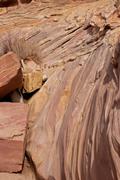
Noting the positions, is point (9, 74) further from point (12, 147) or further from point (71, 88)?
point (12, 147)

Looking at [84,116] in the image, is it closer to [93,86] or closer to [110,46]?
[93,86]

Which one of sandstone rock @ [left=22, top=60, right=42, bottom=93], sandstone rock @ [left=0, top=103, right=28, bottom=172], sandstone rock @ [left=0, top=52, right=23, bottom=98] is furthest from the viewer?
sandstone rock @ [left=22, top=60, right=42, bottom=93]

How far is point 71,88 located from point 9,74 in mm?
427

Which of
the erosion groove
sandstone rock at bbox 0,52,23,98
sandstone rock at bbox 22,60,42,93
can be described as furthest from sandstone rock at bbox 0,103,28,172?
sandstone rock at bbox 22,60,42,93

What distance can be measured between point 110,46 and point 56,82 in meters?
0.54

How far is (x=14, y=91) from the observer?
2.91 m

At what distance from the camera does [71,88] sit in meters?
2.62

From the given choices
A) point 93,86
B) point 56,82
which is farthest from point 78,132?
point 56,82

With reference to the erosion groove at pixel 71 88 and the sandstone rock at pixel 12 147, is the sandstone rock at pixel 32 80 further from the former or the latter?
the sandstone rock at pixel 12 147

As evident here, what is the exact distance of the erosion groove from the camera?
188 cm

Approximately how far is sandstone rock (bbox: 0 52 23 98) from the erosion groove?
6.9 inches

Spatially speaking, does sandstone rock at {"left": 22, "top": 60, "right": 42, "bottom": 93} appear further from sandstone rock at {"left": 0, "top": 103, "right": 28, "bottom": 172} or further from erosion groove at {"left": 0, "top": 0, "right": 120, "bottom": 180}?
sandstone rock at {"left": 0, "top": 103, "right": 28, "bottom": 172}

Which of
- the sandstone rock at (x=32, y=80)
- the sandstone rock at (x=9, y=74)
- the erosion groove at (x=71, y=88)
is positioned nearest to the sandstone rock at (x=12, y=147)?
the erosion groove at (x=71, y=88)

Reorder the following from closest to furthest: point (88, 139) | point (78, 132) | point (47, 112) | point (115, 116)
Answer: point (115, 116) < point (88, 139) < point (78, 132) < point (47, 112)
